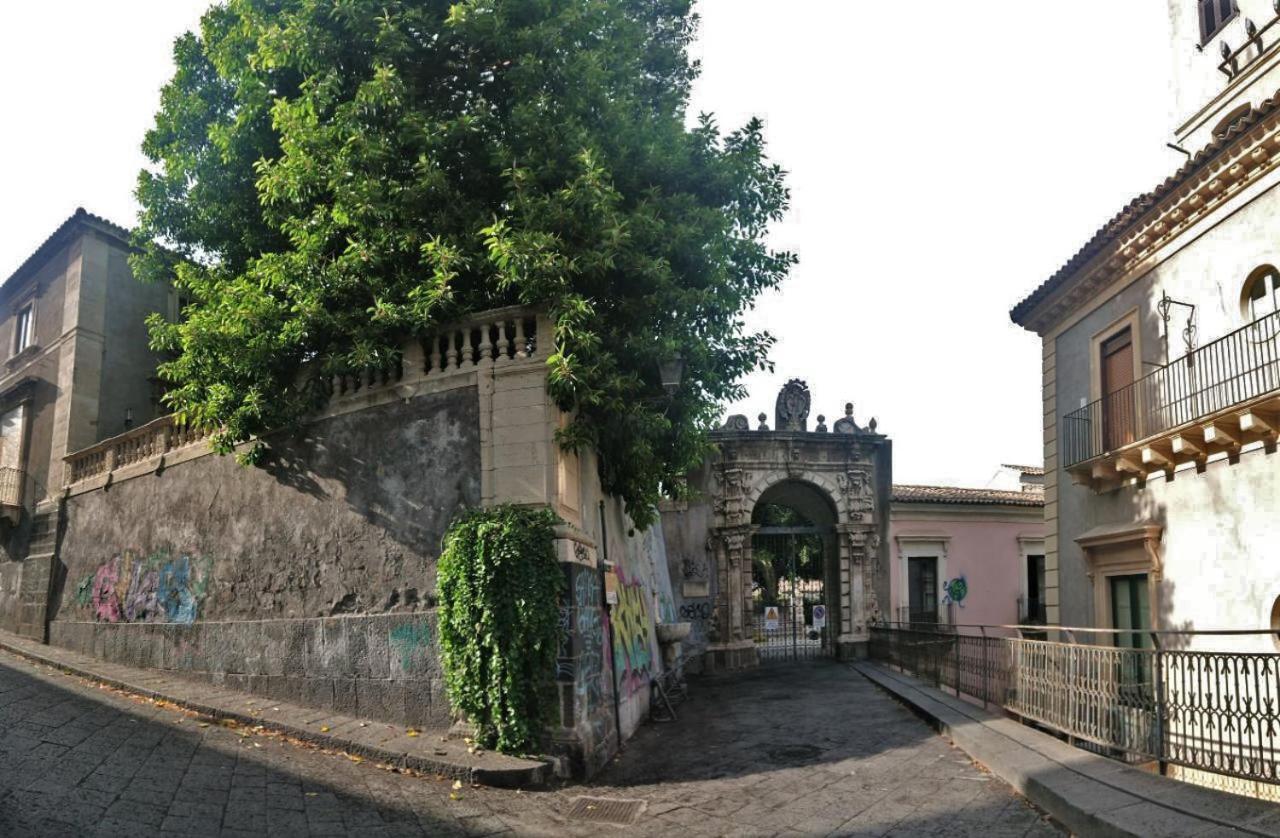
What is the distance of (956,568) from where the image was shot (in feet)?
89.4

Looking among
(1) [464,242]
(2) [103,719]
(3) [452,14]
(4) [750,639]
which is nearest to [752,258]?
(1) [464,242]

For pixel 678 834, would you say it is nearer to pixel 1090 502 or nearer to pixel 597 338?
pixel 597 338

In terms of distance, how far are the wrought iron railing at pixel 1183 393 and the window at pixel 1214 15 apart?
8.73 m

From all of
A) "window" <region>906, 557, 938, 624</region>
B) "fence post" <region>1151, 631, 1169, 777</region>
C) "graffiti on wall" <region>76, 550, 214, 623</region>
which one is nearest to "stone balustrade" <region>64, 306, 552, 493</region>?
"graffiti on wall" <region>76, 550, 214, 623</region>

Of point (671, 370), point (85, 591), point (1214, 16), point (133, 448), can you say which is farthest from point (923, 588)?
point (85, 591)

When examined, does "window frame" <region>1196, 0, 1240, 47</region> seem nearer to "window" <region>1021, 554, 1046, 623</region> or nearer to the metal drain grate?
"window" <region>1021, 554, 1046, 623</region>

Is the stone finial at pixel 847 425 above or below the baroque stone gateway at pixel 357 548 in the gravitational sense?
above

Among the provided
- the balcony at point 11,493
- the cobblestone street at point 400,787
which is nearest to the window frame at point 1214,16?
the cobblestone street at point 400,787

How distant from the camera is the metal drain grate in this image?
7.58 m

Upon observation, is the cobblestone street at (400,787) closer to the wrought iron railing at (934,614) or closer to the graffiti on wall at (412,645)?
the graffiti on wall at (412,645)

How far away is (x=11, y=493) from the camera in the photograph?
18453 mm

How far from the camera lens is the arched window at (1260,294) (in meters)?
11.2

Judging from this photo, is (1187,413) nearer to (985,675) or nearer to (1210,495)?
(1210,495)

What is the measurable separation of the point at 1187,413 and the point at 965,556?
16.0 metres
